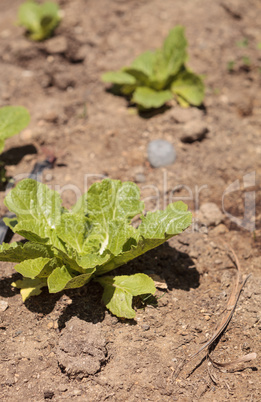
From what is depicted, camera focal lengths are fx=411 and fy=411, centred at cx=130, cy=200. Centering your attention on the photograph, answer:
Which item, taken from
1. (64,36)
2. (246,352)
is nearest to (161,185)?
(246,352)

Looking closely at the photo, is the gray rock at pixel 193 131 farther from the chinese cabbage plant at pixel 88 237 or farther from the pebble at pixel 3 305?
the pebble at pixel 3 305

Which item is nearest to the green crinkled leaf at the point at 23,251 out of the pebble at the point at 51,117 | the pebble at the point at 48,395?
the pebble at the point at 48,395

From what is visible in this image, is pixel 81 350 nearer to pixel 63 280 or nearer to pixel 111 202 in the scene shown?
pixel 63 280

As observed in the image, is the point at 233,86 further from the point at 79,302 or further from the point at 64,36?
the point at 79,302

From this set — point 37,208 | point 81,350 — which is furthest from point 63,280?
point 37,208

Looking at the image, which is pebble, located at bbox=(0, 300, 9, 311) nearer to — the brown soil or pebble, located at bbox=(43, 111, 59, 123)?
the brown soil

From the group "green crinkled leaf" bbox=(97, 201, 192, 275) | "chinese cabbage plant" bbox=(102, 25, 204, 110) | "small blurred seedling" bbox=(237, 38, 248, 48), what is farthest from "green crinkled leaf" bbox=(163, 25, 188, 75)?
"green crinkled leaf" bbox=(97, 201, 192, 275)
